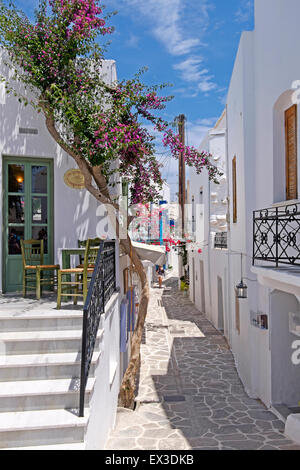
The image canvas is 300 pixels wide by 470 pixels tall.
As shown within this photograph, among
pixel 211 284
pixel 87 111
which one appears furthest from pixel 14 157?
pixel 211 284

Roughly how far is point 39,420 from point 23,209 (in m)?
4.84

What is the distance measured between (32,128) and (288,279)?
235 inches

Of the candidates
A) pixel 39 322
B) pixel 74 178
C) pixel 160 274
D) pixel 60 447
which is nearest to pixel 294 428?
pixel 60 447

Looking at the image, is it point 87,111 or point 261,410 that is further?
point 261,410

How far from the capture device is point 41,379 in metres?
4.59

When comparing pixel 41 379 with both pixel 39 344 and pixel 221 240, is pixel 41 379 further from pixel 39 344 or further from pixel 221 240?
pixel 221 240

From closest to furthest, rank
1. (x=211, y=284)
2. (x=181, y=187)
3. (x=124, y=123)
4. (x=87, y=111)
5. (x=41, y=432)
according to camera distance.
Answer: (x=41, y=432)
(x=87, y=111)
(x=124, y=123)
(x=211, y=284)
(x=181, y=187)

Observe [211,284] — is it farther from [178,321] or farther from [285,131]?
[285,131]

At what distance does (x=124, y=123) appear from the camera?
750cm

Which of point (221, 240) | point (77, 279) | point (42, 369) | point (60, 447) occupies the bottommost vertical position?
point (60, 447)

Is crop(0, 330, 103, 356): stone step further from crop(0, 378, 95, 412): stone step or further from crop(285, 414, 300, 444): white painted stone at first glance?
crop(285, 414, 300, 444): white painted stone

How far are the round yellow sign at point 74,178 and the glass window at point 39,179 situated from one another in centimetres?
47

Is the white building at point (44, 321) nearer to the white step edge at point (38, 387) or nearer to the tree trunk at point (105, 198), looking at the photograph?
the white step edge at point (38, 387)

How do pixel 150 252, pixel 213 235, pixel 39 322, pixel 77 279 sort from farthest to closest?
pixel 213 235 < pixel 150 252 < pixel 77 279 < pixel 39 322
